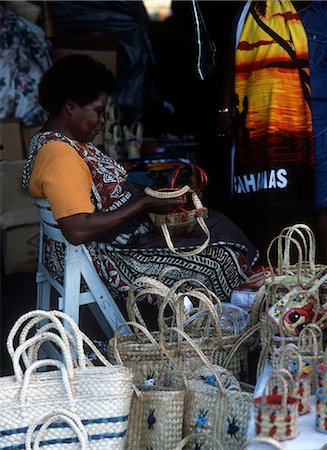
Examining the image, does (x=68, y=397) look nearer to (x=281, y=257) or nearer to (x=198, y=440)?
(x=198, y=440)

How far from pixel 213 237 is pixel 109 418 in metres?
1.25

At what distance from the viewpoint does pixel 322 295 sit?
2766 mm

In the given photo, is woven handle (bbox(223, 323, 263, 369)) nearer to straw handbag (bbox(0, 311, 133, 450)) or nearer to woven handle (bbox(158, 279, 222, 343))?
woven handle (bbox(158, 279, 222, 343))

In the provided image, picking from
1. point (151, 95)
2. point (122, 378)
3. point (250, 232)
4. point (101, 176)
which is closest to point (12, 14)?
point (151, 95)

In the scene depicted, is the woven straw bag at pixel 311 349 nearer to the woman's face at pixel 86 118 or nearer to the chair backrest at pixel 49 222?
the chair backrest at pixel 49 222

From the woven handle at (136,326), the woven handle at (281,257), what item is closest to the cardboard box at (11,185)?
the woven handle at (281,257)

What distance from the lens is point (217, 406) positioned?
2.38 m

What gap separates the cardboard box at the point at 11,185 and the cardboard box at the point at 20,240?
0.14 feet

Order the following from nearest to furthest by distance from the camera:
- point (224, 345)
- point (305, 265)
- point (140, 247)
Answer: point (224, 345) < point (305, 265) < point (140, 247)

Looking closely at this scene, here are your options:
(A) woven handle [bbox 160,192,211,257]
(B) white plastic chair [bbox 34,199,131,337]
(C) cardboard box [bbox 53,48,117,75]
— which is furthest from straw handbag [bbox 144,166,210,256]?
(C) cardboard box [bbox 53,48,117,75]

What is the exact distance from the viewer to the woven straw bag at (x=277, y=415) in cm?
201

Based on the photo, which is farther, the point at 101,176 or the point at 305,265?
the point at 101,176

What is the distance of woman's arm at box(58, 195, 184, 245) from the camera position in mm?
3023

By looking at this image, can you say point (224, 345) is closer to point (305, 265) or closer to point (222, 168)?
point (305, 265)
